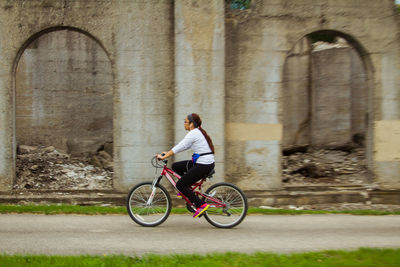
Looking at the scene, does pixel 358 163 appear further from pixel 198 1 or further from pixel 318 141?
pixel 198 1

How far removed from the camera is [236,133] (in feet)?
31.8

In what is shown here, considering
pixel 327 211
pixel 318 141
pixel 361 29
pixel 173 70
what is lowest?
pixel 327 211

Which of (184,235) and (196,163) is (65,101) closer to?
(196,163)

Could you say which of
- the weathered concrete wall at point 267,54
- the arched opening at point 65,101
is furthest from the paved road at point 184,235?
the arched opening at point 65,101

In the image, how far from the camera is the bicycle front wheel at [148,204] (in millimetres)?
7121

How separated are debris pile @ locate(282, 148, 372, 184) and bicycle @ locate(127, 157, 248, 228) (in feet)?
17.3

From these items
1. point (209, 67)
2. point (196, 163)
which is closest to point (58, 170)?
point (209, 67)

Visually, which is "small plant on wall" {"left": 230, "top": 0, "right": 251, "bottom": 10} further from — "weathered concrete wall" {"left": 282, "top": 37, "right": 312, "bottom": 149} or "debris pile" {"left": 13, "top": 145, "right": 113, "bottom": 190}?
"debris pile" {"left": 13, "top": 145, "right": 113, "bottom": 190}

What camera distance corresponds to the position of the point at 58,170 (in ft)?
41.1

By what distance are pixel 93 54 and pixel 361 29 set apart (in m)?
8.07

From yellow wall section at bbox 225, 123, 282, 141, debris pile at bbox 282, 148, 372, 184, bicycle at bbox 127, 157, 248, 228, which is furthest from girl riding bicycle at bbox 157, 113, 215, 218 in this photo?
debris pile at bbox 282, 148, 372, 184

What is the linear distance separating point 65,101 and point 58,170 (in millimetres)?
2508

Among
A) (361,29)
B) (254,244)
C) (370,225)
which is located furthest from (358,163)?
(254,244)

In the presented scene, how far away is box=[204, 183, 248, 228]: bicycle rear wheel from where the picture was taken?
276 inches
